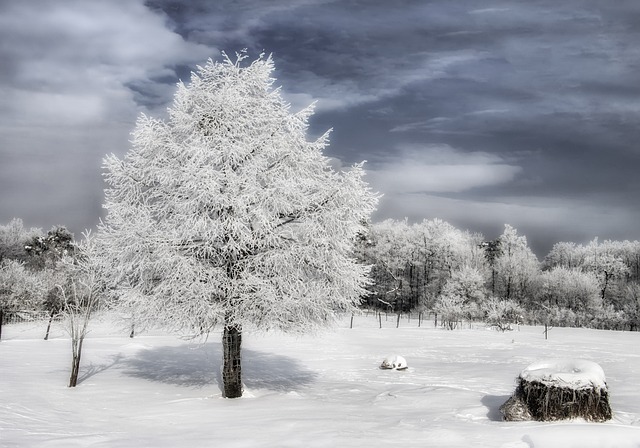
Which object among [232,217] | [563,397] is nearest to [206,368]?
[232,217]

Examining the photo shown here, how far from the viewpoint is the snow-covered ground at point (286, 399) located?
8695mm

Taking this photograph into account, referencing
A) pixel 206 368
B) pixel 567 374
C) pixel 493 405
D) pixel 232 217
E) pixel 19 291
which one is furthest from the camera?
pixel 19 291

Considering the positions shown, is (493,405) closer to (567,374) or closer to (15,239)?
(567,374)

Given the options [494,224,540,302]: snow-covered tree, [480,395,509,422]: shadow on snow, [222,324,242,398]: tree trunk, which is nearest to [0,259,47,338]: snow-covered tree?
[222,324,242,398]: tree trunk

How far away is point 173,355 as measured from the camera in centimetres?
2525

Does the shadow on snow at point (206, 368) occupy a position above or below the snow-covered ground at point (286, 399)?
below

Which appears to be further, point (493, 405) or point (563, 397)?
point (493, 405)

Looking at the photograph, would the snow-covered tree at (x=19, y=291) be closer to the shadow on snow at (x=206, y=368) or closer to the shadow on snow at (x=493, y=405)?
the shadow on snow at (x=206, y=368)

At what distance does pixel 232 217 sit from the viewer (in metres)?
13.0

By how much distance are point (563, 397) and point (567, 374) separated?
1.44ft

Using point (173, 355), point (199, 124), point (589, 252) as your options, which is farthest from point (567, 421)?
point (589, 252)

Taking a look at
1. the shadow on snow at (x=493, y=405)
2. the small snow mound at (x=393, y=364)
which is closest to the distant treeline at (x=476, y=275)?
the small snow mound at (x=393, y=364)

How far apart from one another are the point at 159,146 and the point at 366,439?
362 inches

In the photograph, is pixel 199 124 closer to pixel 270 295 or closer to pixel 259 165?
pixel 259 165
